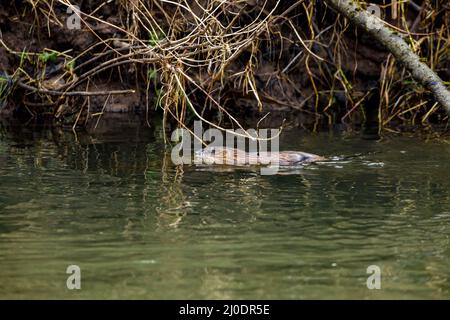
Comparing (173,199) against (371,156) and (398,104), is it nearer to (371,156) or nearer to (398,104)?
(371,156)

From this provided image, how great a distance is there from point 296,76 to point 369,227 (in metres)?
6.15

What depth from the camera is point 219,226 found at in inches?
199

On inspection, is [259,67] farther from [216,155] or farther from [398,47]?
[398,47]

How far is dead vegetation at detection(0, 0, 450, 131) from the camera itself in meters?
9.81

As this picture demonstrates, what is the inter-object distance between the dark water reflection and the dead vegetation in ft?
7.41

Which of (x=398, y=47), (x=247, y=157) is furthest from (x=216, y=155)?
(x=398, y=47)

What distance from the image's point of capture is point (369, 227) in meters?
5.05

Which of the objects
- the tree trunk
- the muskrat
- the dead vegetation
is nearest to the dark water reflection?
the muskrat

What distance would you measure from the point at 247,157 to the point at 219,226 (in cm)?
238

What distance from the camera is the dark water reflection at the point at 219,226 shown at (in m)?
3.98

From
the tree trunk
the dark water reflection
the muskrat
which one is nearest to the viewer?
the dark water reflection

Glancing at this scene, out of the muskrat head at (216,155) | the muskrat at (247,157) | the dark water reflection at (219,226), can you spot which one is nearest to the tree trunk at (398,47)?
the dark water reflection at (219,226)

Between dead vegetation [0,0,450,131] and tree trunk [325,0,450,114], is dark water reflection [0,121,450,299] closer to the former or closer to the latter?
tree trunk [325,0,450,114]

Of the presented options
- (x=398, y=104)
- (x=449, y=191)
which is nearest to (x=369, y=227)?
(x=449, y=191)
